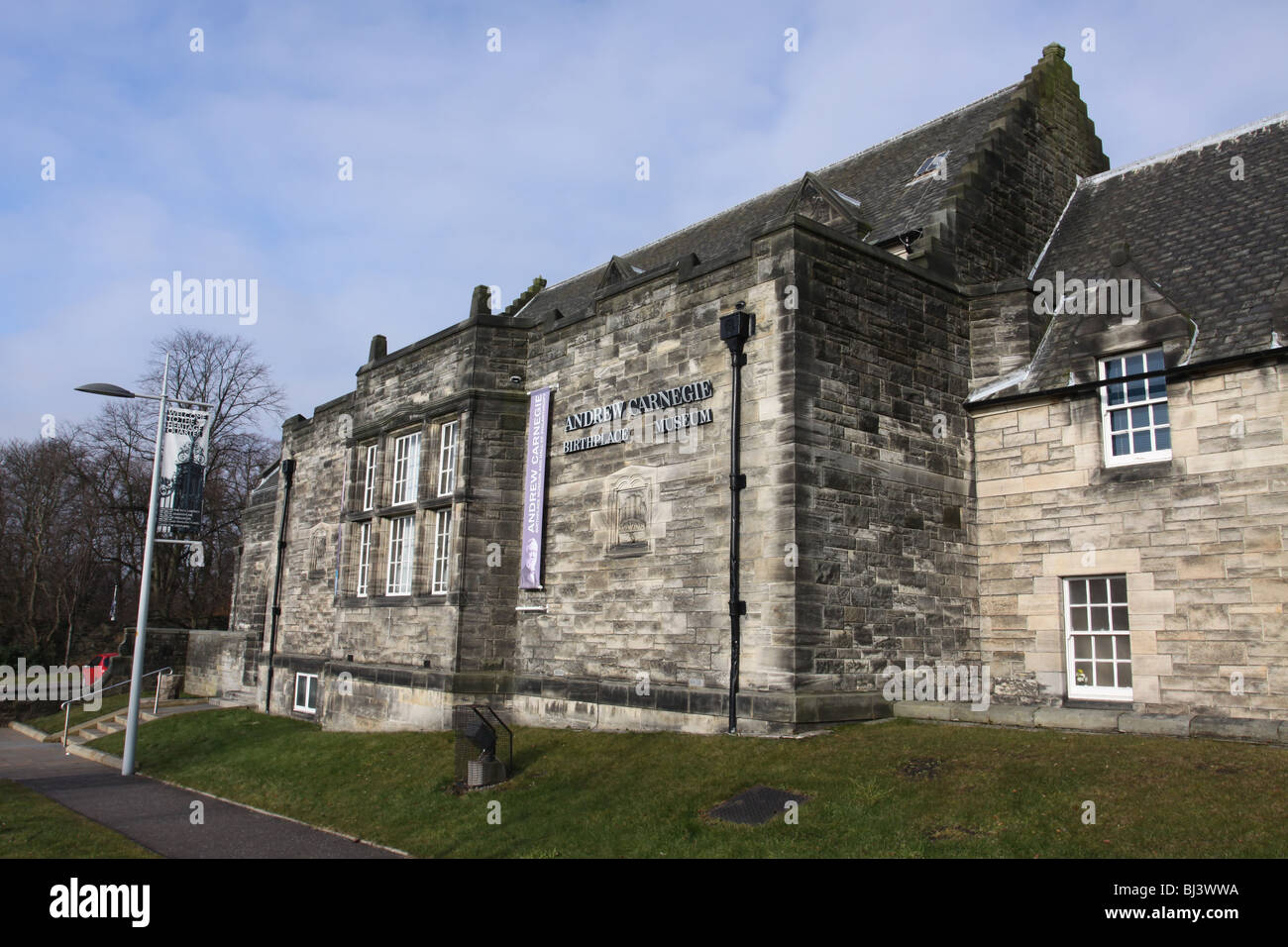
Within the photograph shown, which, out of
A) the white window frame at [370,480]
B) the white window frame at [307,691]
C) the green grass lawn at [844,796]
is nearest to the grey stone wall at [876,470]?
the green grass lawn at [844,796]

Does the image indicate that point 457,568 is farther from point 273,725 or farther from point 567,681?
point 273,725

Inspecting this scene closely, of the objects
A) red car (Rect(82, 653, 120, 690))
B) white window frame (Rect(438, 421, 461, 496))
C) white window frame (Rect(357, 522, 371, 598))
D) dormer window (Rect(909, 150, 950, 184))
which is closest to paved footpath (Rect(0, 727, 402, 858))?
white window frame (Rect(357, 522, 371, 598))

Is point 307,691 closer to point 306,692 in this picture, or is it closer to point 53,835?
point 306,692

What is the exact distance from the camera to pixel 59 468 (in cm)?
4188

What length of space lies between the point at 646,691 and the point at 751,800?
4304 millimetres

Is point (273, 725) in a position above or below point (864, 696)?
below

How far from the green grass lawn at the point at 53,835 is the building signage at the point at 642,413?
8360 millimetres

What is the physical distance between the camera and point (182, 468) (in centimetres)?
1847

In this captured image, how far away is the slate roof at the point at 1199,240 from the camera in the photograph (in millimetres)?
12445

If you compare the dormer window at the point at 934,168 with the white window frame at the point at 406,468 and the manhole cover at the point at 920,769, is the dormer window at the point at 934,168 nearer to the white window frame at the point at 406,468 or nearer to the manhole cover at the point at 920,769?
the white window frame at the point at 406,468

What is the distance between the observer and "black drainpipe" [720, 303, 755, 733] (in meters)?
12.3

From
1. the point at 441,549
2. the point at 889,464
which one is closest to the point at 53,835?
the point at 441,549

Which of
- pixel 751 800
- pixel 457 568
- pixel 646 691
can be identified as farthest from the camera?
pixel 457 568

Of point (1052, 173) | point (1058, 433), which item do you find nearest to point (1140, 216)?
point (1052, 173)
